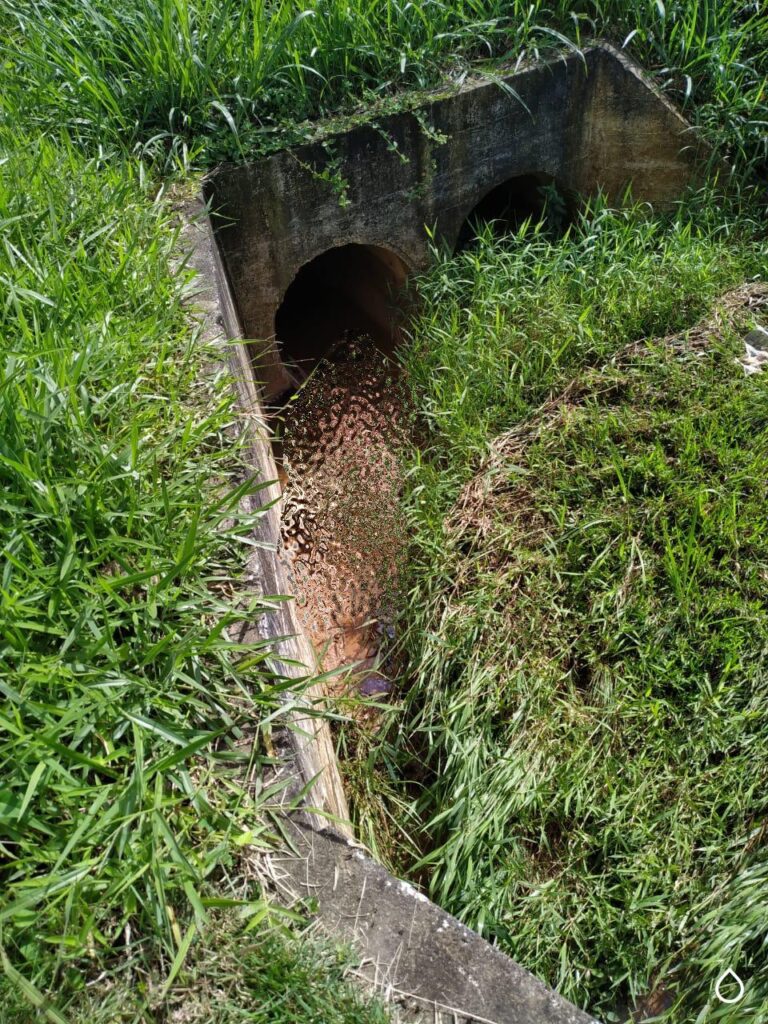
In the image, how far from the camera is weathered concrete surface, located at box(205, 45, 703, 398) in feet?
13.3

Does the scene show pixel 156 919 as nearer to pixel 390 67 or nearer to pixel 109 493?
pixel 109 493

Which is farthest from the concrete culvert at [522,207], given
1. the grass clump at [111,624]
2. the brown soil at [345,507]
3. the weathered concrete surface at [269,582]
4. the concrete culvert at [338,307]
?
the grass clump at [111,624]

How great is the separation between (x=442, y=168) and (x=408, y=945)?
3.64 m

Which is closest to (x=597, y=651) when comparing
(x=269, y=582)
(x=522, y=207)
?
(x=269, y=582)

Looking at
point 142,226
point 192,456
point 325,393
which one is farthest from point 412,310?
point 192,456

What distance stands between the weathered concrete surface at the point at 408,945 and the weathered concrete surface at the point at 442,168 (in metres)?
2.52

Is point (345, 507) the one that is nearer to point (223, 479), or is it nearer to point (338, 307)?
point (223, 479)

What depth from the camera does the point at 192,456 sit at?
102 inches

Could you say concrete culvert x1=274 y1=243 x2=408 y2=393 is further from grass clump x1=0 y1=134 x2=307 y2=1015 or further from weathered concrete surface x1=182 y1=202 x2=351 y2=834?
grass clump x1=0 y1=134 x2=307 y2=1015

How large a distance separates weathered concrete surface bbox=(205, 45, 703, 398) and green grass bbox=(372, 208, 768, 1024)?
2.96 feet

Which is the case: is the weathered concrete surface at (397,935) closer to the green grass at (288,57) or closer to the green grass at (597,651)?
the green grass at (597,651)

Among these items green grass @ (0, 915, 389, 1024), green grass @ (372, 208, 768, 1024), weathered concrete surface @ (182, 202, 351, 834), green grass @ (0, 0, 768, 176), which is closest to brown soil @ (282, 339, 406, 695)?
green grass @ (372, 208, 768, 1024)

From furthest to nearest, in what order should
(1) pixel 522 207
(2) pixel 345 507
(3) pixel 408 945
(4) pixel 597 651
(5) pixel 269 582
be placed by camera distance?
(1) pixel 522 207
(2) pixel 345 507
(4) pixel 597 651
(5) pixel 269 582
(3) pixel 408 945

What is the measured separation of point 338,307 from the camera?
5777 mm
